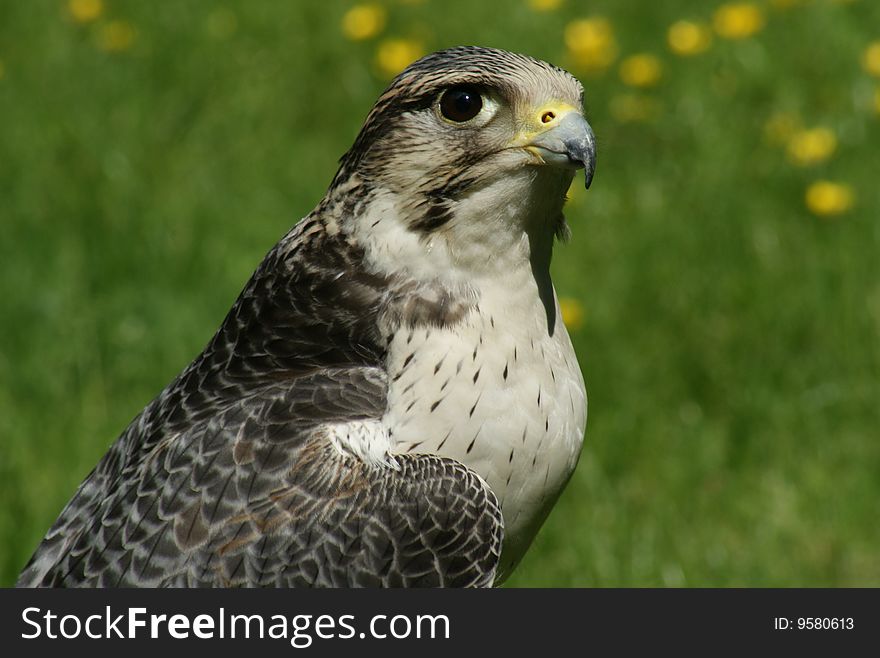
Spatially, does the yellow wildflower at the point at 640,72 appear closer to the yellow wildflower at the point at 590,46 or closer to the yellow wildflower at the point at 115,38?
the yellow wildflower at the point at 590,46

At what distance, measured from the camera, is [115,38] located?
25.6ft

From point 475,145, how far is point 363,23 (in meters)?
4.36

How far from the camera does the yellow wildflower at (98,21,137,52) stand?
777 centimetres

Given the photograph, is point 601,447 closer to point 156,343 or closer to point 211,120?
point 156,343

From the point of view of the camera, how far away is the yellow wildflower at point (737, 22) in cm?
727

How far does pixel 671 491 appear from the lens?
5469 mm

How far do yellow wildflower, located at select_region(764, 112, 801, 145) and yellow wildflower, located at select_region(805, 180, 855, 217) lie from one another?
1.73 feet

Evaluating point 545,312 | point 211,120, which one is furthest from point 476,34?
point 545,312

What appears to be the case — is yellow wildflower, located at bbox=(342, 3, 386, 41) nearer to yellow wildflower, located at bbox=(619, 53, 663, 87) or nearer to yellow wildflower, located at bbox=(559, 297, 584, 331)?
yellow wildflower, located at bbox=(619, 53, 663, 87)

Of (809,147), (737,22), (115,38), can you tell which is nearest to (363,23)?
(115,38)

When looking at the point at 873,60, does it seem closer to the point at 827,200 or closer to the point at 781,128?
the point at 781,128

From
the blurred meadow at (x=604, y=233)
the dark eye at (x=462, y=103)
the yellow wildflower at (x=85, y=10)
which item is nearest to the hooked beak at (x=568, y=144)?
the dark eye at (x=462, y=103)

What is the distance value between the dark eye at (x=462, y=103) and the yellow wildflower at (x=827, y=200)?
10.3 ft

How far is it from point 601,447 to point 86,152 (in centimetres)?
304
